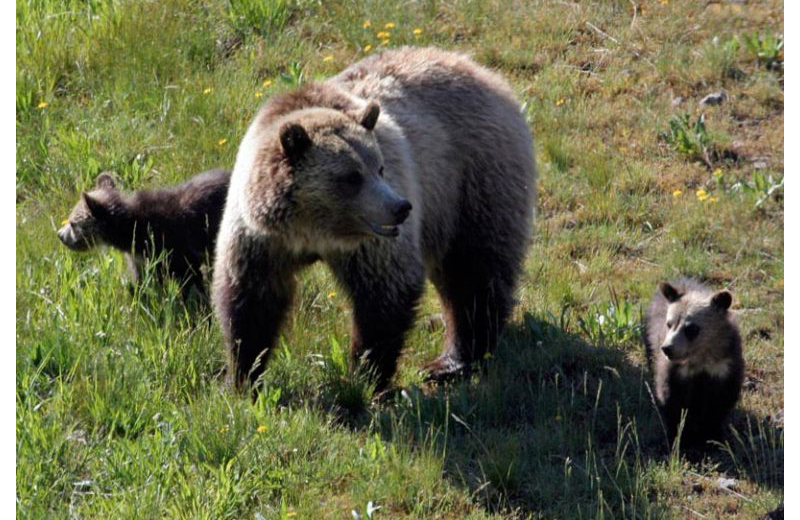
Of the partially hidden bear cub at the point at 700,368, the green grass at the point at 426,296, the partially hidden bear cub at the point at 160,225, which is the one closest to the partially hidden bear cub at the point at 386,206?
the green grass at the point at 426,296

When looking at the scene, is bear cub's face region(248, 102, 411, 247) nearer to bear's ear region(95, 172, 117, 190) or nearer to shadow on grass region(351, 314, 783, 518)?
shadow on grass region(351, 314, 783, 518)

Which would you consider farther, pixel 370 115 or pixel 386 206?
pixel 370 115

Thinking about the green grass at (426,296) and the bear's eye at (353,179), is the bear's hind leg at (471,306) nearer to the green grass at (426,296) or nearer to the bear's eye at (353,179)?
the green grass at (426,296)

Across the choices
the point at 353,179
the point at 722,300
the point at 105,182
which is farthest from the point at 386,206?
the point at 105,182

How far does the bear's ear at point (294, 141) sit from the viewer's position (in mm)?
6191

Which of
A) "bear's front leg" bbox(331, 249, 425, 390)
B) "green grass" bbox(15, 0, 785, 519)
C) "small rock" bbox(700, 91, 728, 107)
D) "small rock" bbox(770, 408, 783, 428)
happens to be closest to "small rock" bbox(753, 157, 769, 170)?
"green grass" bbox(15, 0, 785, 519)

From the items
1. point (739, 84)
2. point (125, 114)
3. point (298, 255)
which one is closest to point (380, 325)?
point (298, 255)

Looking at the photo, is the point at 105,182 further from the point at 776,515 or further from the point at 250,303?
the point at 776,515

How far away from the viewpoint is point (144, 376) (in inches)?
251

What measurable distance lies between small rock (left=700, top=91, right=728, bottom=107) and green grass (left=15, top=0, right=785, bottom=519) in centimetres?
9

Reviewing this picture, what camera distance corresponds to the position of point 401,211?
616 centimetres

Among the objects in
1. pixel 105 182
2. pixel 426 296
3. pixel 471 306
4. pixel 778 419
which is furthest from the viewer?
pixel 105 182

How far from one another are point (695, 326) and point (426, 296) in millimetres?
2386
